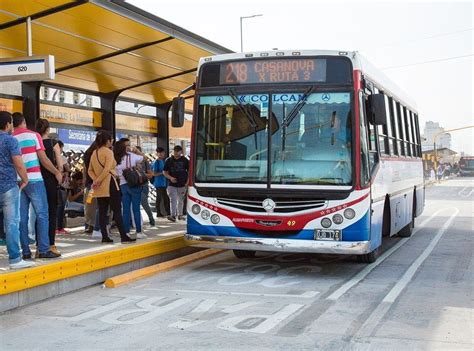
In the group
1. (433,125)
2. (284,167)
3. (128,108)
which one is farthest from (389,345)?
(433,125)

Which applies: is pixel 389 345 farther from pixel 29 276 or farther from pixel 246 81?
pixel 246 81

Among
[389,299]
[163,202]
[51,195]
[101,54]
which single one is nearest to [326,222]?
[389,299]

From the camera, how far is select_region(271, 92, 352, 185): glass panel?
8594 millimetres

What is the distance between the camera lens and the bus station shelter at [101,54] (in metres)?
9.88

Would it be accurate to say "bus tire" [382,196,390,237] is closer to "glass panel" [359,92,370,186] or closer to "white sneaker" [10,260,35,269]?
"glass panel" [359,92,370,186]

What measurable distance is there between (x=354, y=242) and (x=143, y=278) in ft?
9.37

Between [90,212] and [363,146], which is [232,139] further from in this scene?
[90,212]

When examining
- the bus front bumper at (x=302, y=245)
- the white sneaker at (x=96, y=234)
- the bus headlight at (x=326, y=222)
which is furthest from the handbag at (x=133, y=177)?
the bus headlight at (x=326, y=222)

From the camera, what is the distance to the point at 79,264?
26.6ft

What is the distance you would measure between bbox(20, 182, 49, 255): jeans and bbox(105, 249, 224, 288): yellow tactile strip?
0.96 meters

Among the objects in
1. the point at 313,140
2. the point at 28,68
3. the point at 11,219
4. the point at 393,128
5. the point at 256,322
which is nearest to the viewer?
the point at 256,322

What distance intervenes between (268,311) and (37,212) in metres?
3.26

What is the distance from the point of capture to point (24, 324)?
20.9 feet

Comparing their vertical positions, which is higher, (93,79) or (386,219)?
(93,79)
